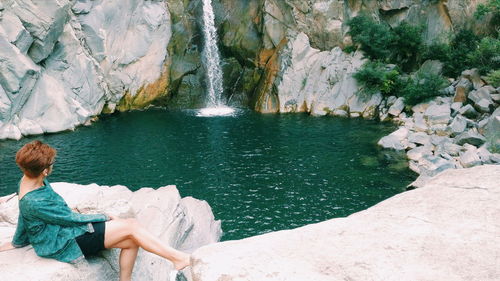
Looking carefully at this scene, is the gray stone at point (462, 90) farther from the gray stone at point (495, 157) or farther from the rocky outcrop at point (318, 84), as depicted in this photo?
the gray stone at point (495, 157)

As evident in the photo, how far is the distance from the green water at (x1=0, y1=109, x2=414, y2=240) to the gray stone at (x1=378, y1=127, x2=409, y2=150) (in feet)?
2.96

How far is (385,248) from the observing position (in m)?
5.48

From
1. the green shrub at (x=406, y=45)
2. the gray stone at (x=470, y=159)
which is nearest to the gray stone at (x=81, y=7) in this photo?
the green shrub at (x=406, y=45)

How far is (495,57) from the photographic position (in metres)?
31.2

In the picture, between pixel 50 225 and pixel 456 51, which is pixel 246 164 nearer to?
pixel 50 225

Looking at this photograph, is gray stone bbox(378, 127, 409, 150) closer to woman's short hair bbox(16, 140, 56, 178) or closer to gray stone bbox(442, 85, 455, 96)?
gray stone bbox(442, 85, 455, 96)

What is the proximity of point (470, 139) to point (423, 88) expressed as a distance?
9.06 m

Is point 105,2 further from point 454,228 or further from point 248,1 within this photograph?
point 454,228

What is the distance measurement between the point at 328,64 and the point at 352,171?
1957 centimetres

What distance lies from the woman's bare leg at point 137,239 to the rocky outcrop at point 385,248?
40.3 inches

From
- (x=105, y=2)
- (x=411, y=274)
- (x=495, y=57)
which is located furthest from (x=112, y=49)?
(x=411, y=274)

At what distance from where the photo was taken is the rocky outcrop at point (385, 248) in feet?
16.4

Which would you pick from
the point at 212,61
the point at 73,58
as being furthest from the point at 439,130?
the point at 73,58

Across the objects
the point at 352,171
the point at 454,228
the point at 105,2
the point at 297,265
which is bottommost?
the point at 352,171
